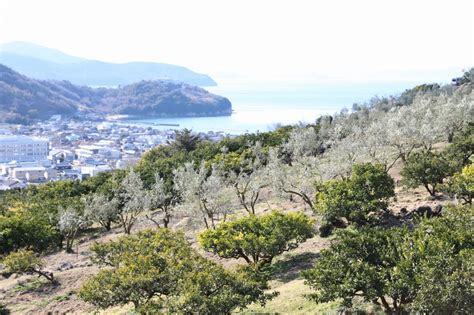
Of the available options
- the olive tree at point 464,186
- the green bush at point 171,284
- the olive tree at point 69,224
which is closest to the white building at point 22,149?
the olive tree at point 69,224

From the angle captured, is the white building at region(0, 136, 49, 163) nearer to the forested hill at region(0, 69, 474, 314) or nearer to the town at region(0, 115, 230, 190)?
the town at region(0, 115, 230, 190)

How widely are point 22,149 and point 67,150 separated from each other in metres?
12.6

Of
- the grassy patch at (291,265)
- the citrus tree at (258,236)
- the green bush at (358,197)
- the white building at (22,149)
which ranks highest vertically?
the green bush at (358,197)

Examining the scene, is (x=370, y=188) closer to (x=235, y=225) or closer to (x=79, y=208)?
(x=235, y=225)

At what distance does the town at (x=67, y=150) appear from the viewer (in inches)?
4269

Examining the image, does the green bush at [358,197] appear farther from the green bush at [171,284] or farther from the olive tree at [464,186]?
the green bush at [171,284]

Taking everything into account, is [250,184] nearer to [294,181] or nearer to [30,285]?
[294,181]

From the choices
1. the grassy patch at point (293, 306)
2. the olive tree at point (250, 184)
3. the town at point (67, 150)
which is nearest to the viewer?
the grassy patch at point (293, 306)

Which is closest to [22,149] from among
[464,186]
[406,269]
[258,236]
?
[258,236]

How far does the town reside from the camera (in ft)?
356

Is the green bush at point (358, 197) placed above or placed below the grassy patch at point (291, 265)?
above

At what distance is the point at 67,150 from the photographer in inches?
6117

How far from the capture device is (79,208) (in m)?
35.9

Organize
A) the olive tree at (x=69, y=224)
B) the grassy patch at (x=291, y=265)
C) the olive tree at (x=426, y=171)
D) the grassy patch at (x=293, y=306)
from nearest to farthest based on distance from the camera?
1. the grassy patch at (x=293, y=306)
2. the grassy patch at (x=291, y=265)
3. the olive tree at (x=426, y=171)
4. the olive tree at (x=69, y=224)
